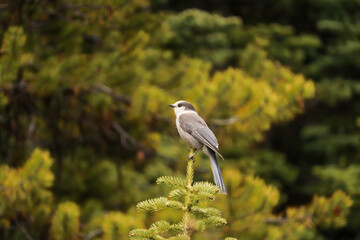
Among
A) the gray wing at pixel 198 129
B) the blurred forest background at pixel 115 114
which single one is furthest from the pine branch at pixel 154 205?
the blurred forest background at pixel 115 114

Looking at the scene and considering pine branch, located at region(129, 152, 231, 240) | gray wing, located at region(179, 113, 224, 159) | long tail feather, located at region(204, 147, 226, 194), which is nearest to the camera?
pine branch, located at region(129, 152, 231, 240)

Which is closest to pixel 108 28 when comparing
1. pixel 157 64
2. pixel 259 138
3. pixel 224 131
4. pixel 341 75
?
pixel 157 64

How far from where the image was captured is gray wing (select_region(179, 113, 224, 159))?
8.69 ft

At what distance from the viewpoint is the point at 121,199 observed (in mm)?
5332

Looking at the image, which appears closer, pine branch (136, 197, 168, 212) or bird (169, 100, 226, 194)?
pine branch (136, 197, 168, 212)

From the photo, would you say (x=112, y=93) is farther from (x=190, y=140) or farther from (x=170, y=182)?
(x=170, y=182)

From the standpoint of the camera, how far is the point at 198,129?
109 inches

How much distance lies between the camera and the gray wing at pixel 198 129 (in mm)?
2648

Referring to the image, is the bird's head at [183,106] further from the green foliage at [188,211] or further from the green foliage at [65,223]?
the green foliage at [188,211]

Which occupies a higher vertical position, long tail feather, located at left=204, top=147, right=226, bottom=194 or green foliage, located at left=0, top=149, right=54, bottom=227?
green foliage, located at left=0, top=149, right=54, bottom=227

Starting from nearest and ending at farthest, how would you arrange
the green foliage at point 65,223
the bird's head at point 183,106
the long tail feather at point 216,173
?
the long tail feather at point 216,173, the bird's head at point 183,106, the green foliage at point 65,223

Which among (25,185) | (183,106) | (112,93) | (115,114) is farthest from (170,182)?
(115,114)

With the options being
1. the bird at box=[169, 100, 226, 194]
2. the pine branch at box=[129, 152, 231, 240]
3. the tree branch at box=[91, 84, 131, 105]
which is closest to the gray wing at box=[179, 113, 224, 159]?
the bird at box=[169, 100, 226, 194]

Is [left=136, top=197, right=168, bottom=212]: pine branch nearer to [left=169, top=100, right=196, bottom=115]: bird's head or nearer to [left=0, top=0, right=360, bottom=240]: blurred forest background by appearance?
[left=169, top=100, right=196, bottom=115]: bird's head
